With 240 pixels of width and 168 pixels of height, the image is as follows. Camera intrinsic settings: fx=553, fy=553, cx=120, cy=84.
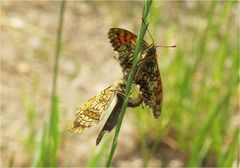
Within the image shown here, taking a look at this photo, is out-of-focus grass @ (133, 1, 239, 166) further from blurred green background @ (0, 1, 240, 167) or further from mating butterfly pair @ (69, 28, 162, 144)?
mating butterfly pair @ (69, 28, 162, 144)

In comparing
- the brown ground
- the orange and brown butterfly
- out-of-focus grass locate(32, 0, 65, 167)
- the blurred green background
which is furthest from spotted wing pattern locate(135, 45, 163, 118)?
the brown ground

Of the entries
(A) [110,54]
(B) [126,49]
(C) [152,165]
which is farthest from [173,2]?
(B) [126,49]

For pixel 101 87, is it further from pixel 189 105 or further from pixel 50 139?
pixel 50 139

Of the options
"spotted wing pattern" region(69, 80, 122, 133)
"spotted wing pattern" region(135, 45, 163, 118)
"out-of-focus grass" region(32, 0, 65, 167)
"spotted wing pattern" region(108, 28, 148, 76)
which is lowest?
"out-of-focus grass" region(32, 0, 65, 167)

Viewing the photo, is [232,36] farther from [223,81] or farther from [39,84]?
[39,84]

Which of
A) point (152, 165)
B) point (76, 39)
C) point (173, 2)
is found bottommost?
point (152, 165)

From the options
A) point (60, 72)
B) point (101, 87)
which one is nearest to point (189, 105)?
point (101, 87)
